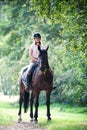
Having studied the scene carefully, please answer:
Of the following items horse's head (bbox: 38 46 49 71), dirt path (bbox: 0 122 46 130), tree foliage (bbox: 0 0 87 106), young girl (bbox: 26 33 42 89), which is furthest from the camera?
young girl (bbox: 26 33 42 89)

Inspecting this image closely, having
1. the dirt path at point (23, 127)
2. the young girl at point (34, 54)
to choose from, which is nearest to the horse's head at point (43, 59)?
the young girl at point (34, 54)

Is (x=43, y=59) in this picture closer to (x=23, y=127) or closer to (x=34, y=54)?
(x=34, y=54)

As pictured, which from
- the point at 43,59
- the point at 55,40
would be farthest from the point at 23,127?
the point at 55,40

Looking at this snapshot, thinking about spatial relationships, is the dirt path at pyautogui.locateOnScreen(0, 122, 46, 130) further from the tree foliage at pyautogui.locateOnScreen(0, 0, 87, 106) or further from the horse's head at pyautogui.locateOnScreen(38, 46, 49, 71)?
the tree foliage at pyautogui.locateOnScreen(0, 0, 87, 106)

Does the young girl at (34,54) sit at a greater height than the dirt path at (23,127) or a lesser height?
greater

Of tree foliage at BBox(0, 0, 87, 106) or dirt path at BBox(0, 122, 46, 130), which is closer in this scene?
tree foliage at BBox(0, 0, 87, 106)

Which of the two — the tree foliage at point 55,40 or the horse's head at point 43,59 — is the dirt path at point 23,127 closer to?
the horse's head at point 43,59

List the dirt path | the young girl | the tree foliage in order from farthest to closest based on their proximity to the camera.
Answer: the young girl
the dirt path
the tree foliage

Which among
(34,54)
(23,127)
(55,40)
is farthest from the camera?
(55,40)

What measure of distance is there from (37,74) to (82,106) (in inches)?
402

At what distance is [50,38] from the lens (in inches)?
973

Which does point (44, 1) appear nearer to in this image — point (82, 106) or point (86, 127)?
point (86, 127)

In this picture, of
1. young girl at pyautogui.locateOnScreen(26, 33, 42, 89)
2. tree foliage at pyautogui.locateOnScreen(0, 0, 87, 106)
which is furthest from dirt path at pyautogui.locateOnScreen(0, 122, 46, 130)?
tree foliage at pyautogui.locateOnScreen(0, 0, 87, 106)

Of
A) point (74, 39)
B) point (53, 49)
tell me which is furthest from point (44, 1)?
point (53, 49)
